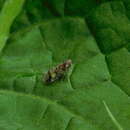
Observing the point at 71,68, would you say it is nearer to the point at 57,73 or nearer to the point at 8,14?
the point at 57,73

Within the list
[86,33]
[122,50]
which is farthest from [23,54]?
[122,50]

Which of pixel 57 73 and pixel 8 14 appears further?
pixel 8 14

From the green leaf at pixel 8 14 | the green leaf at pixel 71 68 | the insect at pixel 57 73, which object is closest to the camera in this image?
the green leaf at pixel 71 68

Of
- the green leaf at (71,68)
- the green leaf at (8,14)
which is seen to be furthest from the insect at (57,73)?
the green leaf at (8,14)

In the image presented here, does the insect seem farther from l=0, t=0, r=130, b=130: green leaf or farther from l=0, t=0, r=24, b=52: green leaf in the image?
l=0, t=0, r=24, b=52: green leaf

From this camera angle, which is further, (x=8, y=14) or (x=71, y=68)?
(x=8, y=14)

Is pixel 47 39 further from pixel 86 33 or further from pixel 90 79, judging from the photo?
pixel 90 79

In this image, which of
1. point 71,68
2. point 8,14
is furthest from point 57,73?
point 8,14

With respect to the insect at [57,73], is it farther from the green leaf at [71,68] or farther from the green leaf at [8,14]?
the green leaf at [8,14]

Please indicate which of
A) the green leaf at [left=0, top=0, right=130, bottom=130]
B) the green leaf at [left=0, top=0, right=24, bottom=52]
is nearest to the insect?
the green leaf at [left=0, top=0, right=130, bottom=130]
